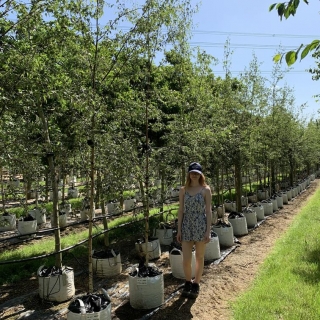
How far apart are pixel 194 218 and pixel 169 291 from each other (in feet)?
3.92

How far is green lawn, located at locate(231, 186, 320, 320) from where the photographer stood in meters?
3.91

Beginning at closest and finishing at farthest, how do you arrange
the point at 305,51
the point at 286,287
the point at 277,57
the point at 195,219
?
the point at 305,51 → the point at 277,57 → the point at 195,219 → the point at 286,287

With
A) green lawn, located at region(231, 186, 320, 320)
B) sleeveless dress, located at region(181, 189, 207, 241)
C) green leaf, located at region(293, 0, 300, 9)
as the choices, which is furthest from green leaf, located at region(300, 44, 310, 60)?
green lawn, located at region(231, 186, 320, 320)

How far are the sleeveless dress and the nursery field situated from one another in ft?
2.70

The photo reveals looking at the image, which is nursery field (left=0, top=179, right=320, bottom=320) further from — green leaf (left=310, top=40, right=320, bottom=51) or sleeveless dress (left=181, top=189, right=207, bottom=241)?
green leaf (left=310, top=40, right=320, bottom=51)

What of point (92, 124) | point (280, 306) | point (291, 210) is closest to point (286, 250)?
point (280, 306)

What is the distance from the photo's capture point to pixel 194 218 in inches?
170

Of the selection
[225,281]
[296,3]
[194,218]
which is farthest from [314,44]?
[225,281]

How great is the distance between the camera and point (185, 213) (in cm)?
438

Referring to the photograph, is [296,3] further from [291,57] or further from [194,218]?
[194,218]

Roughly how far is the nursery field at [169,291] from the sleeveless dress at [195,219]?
2.70 feet

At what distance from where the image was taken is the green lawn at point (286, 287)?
12.8 ft

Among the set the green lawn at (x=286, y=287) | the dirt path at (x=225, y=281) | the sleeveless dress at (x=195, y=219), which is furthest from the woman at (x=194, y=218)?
the green lawn at (x=286, y=287)

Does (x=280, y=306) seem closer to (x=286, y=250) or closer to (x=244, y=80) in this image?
(x=286, y=250)
